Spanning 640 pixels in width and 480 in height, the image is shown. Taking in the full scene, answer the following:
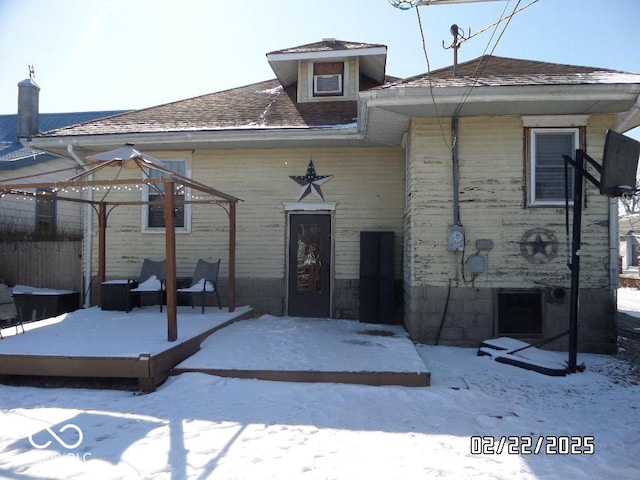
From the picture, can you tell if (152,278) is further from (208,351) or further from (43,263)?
(43,263)

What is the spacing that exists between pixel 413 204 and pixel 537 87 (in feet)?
7.37

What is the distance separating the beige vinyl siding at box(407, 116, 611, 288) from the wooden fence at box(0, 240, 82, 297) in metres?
8.60

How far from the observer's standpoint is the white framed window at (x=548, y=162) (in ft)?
21.3

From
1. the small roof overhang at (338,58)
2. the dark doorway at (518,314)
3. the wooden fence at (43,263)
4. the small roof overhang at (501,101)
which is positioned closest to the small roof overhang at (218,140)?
the small roof overhang at (501,101)

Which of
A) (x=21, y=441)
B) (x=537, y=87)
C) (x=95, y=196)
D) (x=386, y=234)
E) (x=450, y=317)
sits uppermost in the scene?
(x=537, y=87)

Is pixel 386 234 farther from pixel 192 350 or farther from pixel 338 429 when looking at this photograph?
pixel 338 429

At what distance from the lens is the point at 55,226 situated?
1417 centimetres

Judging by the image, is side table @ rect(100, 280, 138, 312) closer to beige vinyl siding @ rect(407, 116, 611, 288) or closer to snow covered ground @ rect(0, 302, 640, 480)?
snow covered ground @ rect(0, 302, 640, 480)

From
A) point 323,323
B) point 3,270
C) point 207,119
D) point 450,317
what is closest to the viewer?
point 450,317

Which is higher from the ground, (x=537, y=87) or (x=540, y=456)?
(x=537, y=87)

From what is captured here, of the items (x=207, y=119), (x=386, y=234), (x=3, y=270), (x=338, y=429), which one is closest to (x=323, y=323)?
(x=386, y=234)

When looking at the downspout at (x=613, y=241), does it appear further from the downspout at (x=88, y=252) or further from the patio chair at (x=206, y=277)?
the downspout at (x=88, y=252)

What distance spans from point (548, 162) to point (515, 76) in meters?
1.38

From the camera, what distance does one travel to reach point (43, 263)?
1097 centimetres
